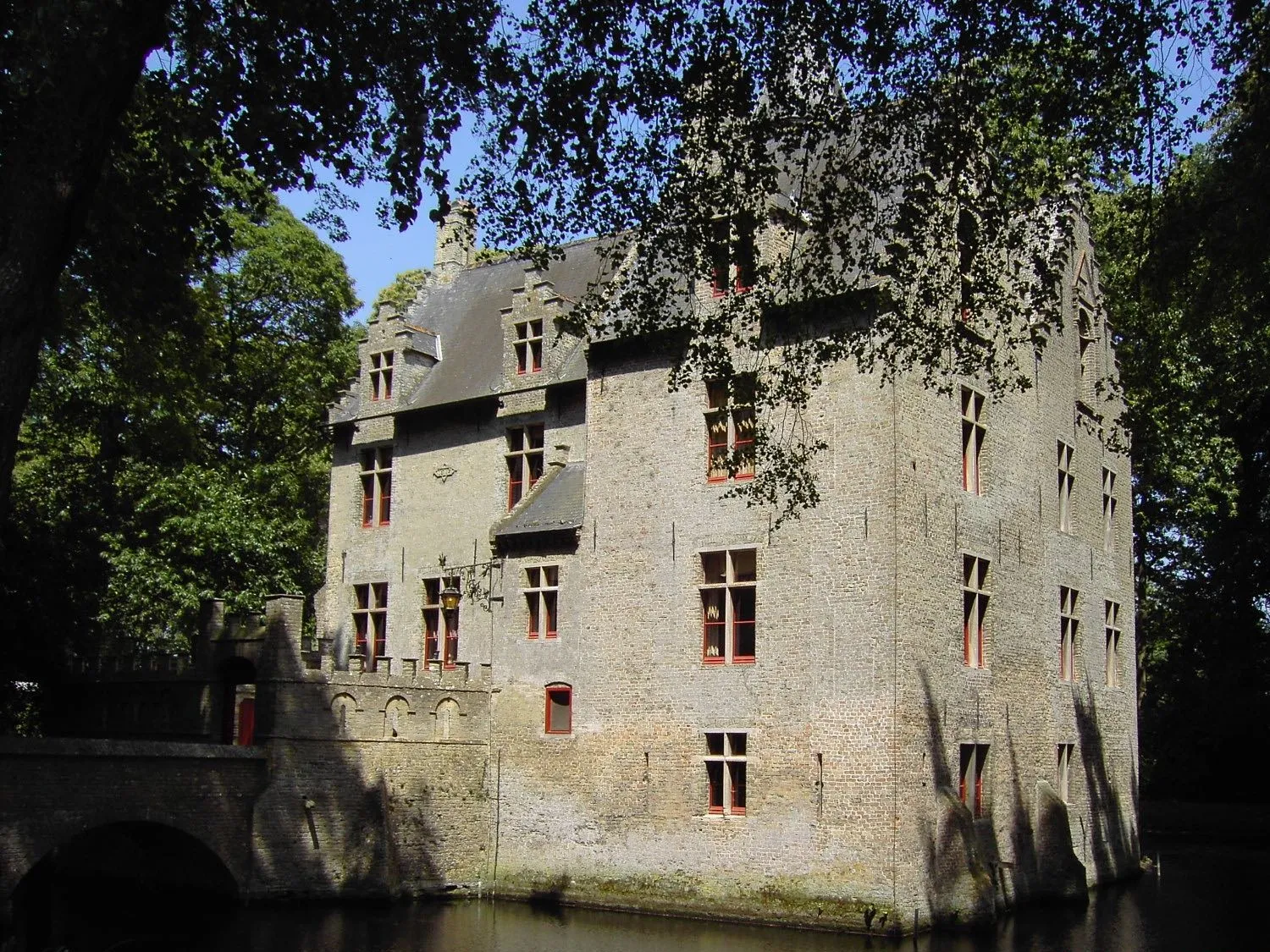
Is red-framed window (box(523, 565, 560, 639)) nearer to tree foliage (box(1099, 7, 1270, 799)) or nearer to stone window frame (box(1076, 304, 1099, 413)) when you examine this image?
tree foliage (box(1099, 7, 1270, 799))

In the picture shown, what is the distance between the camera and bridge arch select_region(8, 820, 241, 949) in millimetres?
18875

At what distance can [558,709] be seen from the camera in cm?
2266

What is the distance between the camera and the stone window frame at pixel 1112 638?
1048 inches

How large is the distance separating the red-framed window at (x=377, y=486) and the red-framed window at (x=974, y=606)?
36.2ft

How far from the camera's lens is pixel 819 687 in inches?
770

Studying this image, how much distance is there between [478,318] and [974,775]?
42.9ft

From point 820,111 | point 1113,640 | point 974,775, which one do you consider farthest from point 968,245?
point 1113,640

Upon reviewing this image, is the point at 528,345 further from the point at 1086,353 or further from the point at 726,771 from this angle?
the point at 1086,353

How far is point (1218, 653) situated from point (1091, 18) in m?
27.8

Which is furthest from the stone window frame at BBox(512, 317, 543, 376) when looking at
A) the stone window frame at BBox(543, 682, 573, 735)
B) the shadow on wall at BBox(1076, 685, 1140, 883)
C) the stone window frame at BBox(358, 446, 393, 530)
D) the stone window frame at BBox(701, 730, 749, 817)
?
the shadow on wall at BBox(1076, 685, 1140, 883)

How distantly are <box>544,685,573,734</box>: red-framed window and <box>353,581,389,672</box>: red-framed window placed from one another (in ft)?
14.3

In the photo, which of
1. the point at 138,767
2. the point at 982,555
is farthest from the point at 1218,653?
the point at 138,767

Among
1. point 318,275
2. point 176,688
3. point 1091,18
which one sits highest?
point 318,275

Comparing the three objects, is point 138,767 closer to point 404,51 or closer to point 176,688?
point 176,688
